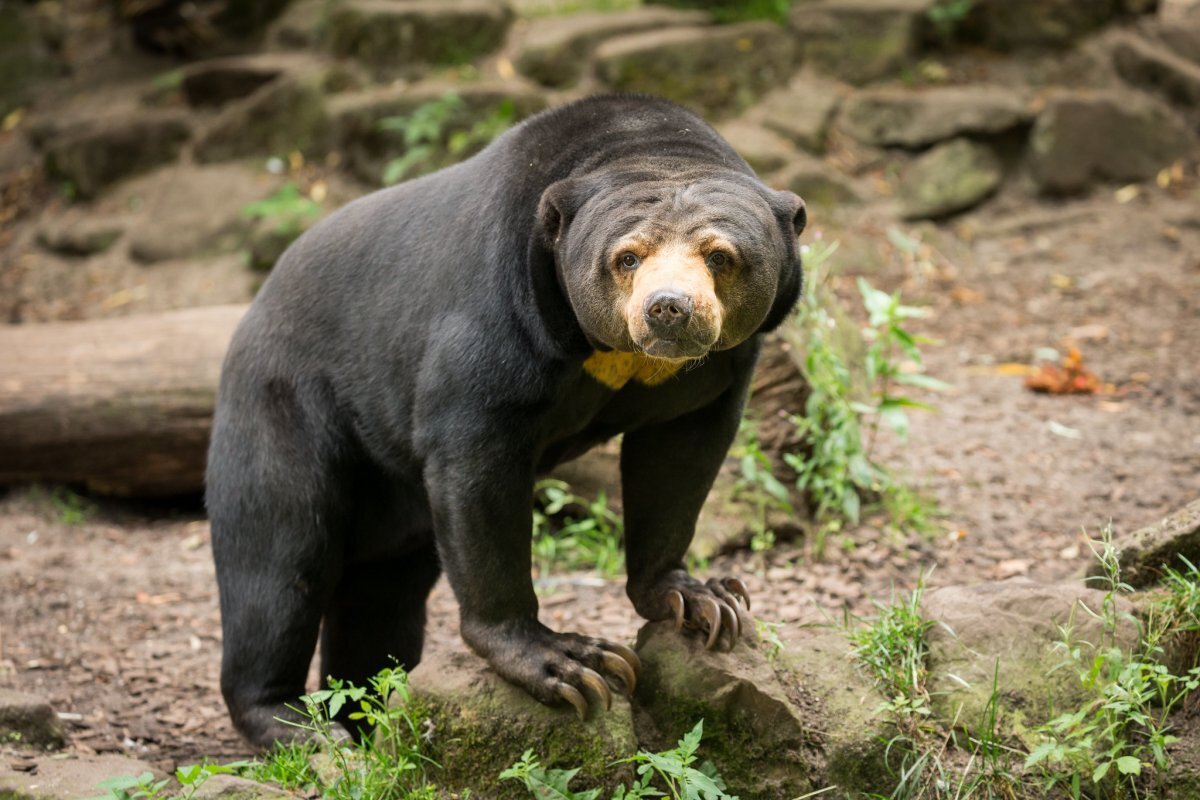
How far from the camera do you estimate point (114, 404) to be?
22.2 ft

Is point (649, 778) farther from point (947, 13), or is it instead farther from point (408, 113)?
point (947, 13)

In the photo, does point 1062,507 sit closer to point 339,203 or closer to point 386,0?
point 339,203

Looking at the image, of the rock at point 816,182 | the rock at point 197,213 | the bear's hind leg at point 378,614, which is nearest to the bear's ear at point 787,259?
the bear's hind leg at point 378,614

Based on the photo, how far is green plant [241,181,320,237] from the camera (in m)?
9.62

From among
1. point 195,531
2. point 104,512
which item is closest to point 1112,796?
point 195,531

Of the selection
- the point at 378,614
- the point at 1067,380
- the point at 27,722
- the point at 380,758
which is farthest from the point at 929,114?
the point at 27,722

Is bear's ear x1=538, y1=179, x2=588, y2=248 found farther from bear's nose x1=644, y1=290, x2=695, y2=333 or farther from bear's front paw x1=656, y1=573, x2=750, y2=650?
bear's front paw x1=656, y1=573, x2=750, y2=650

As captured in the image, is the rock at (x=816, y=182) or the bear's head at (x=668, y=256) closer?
the bear's head at (x=668, y=256)

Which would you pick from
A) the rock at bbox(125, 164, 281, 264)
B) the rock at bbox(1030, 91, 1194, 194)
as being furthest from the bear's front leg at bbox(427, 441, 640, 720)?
the rock at bbox(1030, 91, 1194, 194)

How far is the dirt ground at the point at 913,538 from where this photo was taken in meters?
5.37

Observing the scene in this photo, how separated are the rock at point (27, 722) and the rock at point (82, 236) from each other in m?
6.96

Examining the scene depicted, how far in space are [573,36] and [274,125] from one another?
267cm

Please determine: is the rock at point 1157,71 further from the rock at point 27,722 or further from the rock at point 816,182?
the rock at point 27,722

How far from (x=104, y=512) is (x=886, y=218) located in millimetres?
6290
